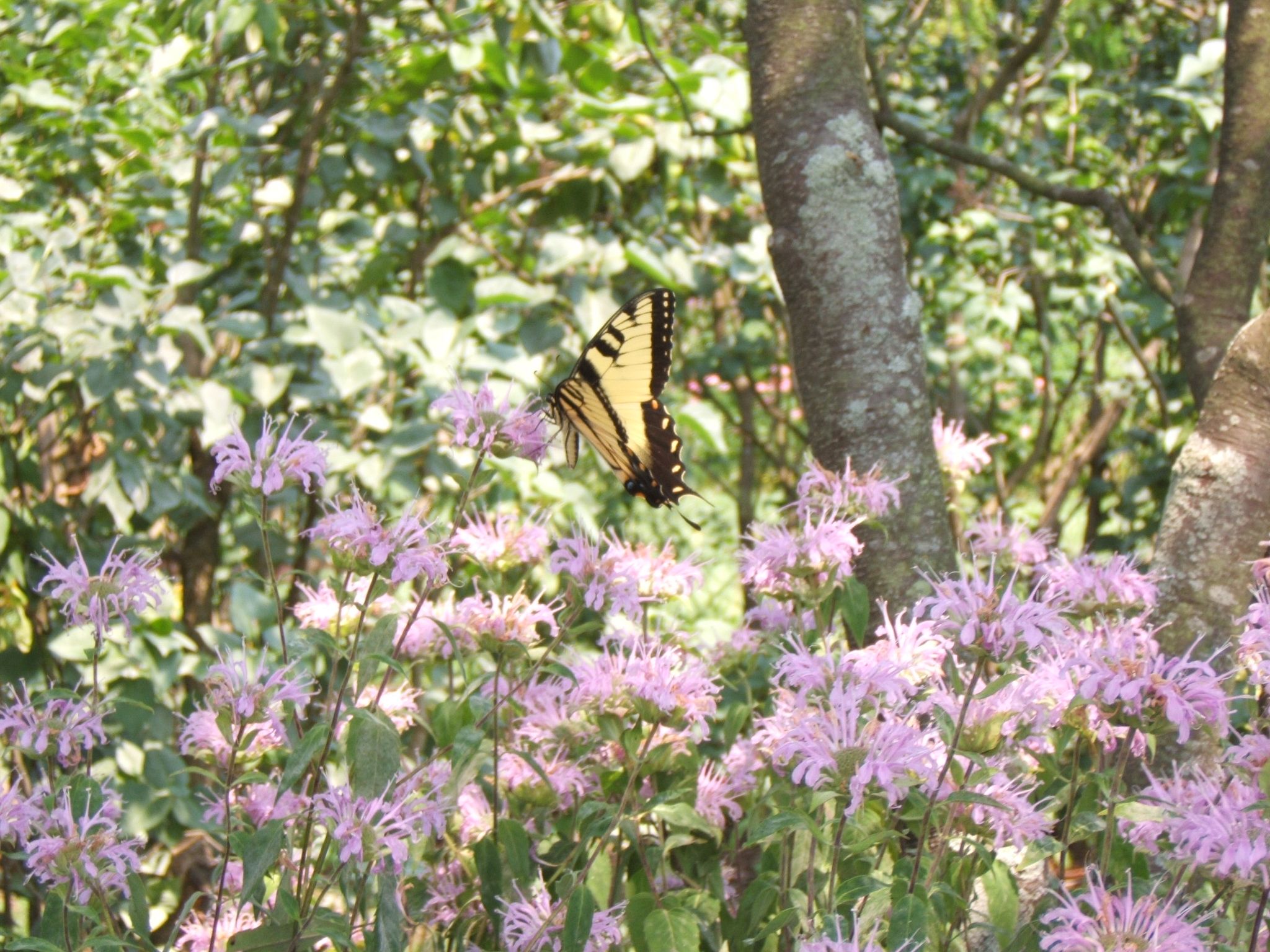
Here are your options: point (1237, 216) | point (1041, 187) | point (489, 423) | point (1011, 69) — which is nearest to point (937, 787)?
point (489, 423)

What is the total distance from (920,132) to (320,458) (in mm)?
920

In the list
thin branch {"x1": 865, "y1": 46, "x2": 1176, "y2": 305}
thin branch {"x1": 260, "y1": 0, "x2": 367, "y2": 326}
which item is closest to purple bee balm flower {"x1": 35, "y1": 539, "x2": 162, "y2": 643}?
thin branch {"x1": 865, "y1": 46, "x2": 1176, "y2": 305}

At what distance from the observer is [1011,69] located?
2.42 m

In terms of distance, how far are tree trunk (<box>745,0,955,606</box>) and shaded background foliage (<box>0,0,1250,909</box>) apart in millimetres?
409

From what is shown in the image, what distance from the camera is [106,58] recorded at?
247cm

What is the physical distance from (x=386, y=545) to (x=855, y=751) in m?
0.36

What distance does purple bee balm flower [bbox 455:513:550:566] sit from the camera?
1.17 meters

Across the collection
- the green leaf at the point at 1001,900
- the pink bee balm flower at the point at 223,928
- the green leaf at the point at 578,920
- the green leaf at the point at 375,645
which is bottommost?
the pink bee balm flower at the point at 223,928

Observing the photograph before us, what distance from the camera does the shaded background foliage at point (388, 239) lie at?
2.02m

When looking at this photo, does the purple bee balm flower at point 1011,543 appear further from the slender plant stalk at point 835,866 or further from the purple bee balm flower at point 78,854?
the purple bee balm flower at point 78,854

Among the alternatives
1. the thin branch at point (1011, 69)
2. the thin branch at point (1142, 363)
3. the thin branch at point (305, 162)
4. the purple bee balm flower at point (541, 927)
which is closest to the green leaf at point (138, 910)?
the purple bee balm flower at point (541, 927)

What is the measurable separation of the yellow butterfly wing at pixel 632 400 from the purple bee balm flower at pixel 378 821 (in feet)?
2.06

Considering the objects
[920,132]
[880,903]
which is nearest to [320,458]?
[880,903]

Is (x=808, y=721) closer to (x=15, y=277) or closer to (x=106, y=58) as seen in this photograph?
(x=15, y=277)
